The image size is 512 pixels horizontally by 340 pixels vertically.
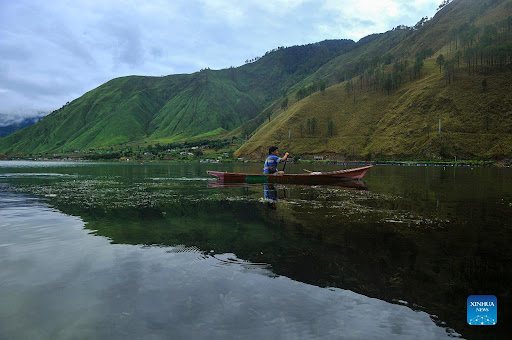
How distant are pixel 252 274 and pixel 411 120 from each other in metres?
141

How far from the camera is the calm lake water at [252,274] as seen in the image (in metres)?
6.47

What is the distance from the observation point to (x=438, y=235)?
13305 millimetres

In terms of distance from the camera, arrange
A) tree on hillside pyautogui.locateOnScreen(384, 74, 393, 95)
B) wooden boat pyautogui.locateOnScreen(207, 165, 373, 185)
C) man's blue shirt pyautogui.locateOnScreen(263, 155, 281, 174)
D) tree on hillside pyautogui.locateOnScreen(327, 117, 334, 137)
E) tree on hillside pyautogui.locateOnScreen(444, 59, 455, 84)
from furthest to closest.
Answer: tree on hillside pyautogui.locateOnScreen(384, 74, 393, 95), tree on hillside pyautogui.locateOnScreen(327, 117, 334, 137), tree on hillside pyautogui.locateOnScreen(444, 59, 455, 84), man's blue shirt pyautogui.locateOnScreen(263, 155, 281, 174), wooden boat pyautogui.locateOnScreen(207, 165, 373, 185)

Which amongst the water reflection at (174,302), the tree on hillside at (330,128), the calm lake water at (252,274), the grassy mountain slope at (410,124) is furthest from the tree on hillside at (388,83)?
the water reflection at (174,302)

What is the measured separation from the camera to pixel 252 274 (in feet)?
30.1

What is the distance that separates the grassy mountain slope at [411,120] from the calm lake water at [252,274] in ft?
376

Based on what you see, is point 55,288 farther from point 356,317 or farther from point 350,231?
point 350,231

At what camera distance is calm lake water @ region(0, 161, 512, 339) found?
21.2ft

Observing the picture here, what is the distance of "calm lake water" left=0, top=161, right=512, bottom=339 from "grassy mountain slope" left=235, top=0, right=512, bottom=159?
114743 millimetres

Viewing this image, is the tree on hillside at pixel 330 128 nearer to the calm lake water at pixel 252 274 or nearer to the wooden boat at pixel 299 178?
the wooden boat at pixel 299 178

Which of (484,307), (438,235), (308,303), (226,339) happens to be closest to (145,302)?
(226,339)

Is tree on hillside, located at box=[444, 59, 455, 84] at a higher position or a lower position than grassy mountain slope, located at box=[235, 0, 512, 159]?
higher

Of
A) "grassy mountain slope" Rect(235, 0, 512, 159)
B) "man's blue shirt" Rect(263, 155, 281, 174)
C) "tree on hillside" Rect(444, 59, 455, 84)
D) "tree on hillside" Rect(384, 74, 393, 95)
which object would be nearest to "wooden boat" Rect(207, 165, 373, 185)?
"man's blue shirt" Rect(263, 155, 281, 174)

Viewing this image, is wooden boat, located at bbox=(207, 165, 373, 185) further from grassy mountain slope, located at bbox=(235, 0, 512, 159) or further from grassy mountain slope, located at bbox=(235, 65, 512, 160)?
grassy mountain slope, located at bbox=(235, 0, 512, 159)
